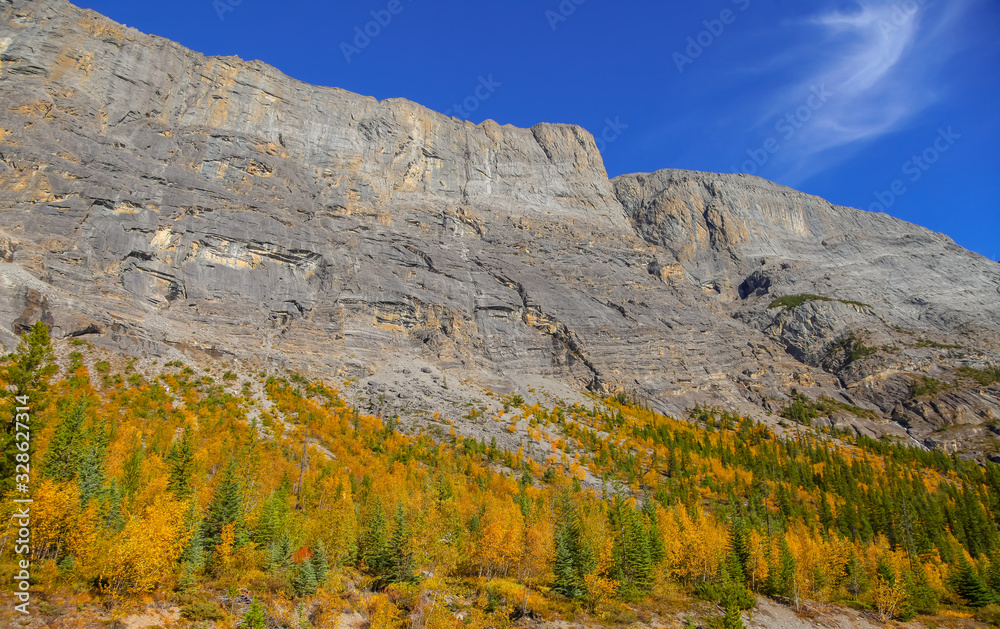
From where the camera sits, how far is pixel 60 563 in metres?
29.5

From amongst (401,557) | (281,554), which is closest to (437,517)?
(401,557)

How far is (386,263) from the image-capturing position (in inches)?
5027

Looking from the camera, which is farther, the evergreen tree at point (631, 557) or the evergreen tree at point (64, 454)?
the evergreen tree at point (631, 557)

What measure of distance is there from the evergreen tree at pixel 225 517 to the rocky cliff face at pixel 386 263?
160 feet

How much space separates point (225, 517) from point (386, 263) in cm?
9213

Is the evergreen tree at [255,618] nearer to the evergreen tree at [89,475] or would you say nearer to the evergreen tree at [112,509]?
the evergreen tree at [112,509]

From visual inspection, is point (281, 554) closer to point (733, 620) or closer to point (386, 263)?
point (733, 620)

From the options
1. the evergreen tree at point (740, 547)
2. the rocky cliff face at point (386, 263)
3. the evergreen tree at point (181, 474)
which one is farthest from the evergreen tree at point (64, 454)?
the evergreen tree at point (740, 547)

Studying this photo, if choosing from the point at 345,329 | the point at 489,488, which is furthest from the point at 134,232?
the point at 489,488

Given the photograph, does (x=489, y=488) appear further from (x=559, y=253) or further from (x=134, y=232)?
(x=559, y=253)

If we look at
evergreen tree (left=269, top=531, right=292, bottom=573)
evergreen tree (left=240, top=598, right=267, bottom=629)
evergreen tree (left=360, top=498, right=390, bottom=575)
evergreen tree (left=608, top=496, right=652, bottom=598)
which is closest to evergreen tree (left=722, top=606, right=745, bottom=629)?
evergreen tree (left=608, top=496, right=652, bottom=598)

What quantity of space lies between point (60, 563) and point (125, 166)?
4122 inches

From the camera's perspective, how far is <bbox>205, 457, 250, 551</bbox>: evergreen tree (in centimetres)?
3881

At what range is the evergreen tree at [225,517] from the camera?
38.8 metres
